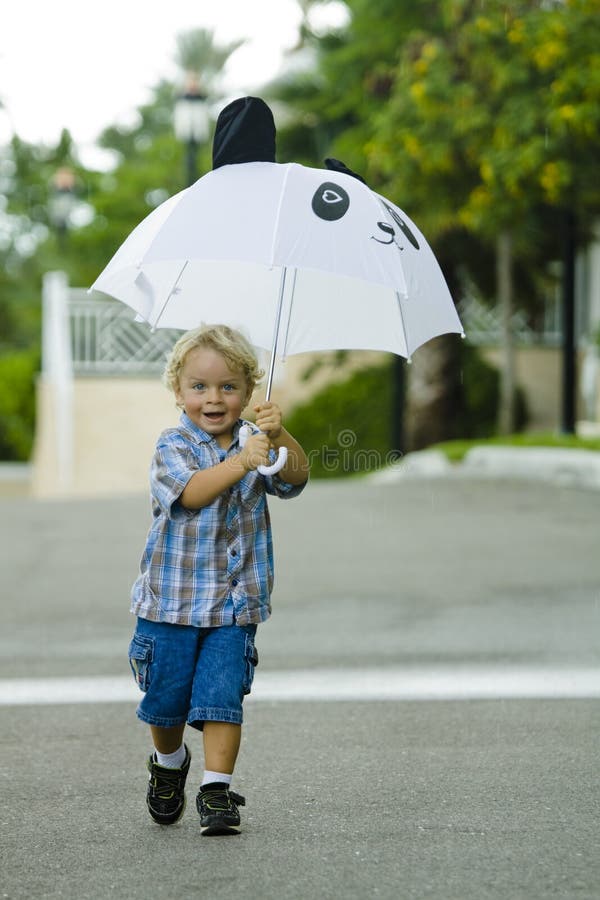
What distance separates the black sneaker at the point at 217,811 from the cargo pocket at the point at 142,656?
33 cm

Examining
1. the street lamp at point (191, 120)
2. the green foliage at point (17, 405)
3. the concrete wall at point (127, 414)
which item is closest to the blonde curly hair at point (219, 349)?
the street lamp at point (191, 120)

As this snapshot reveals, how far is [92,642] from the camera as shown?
7.14 metres

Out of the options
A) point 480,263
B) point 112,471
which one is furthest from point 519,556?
point 112,471

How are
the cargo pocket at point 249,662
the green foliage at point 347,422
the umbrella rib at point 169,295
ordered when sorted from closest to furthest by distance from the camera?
the cargo pocket at point 249,662
the umbrella rib at point 169,295
the green foliage at point 347,422

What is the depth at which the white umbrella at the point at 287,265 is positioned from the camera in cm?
397

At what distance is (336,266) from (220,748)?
138 cm

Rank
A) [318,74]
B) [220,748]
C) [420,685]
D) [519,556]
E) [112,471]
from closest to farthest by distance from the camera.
A: [220,748] → [420,685] → [519,556] → [318,74] → [112,471]

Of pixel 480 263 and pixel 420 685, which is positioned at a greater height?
pixel 480 263

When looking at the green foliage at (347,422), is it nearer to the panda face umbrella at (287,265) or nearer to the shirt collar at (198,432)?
the panda face umbrella at (287,265)

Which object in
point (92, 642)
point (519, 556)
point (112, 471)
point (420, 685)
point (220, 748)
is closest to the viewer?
point (220, 748)

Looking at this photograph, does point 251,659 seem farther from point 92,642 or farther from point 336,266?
point 92,642

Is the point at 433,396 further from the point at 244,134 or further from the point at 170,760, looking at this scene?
the point at 170,760

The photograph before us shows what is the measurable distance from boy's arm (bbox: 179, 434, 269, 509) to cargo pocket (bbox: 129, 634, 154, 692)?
0.39 metres

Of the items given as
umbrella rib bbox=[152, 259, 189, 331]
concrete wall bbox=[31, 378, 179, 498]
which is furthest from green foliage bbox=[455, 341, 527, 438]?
umbrella rib bbox=[152, 259, 189, 331]
